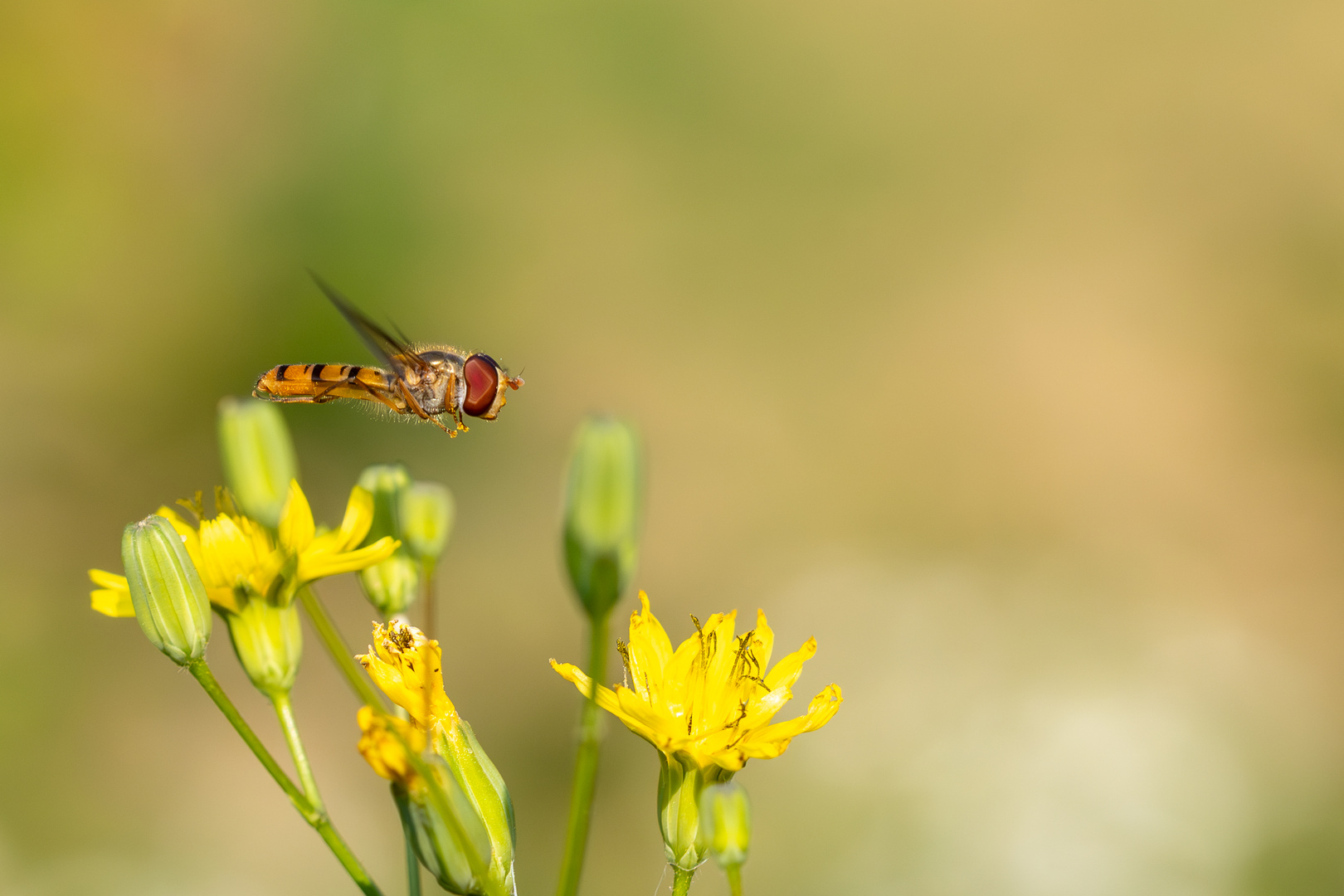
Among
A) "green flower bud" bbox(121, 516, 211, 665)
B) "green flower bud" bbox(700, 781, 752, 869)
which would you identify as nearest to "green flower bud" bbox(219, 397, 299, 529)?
"green flower bud" bbox(121, 516, 211, 665)

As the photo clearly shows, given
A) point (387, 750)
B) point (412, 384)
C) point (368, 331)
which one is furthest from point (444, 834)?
point (412, 384)

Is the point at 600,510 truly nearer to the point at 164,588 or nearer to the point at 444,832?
the point at 444,832

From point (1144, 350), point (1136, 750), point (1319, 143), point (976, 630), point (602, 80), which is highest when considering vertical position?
point (1319, 143)

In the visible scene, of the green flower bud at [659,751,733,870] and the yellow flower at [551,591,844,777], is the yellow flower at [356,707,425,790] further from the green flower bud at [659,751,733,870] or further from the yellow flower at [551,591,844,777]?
the green flower bud at [659,751,733,870]

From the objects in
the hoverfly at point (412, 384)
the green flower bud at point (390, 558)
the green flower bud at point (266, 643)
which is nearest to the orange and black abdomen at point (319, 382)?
the hoverfly at point (412, 384)

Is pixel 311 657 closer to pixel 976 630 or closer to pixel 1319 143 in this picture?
pixel 976 630

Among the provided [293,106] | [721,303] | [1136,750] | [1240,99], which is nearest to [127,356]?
Result: [293,106]
